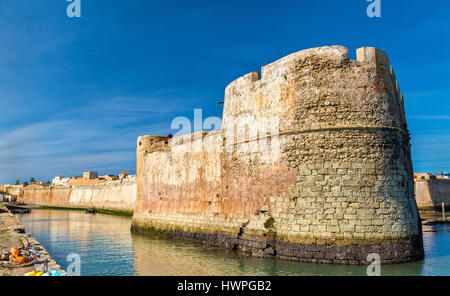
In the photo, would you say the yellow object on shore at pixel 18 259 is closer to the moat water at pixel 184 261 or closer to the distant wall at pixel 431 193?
the moat water at pixel 184 261

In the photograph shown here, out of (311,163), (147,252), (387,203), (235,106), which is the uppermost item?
(235,106)

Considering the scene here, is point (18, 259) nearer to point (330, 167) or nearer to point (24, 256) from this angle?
point (24, 256)

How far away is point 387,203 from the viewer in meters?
9.85

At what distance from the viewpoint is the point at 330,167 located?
A: 1011cm

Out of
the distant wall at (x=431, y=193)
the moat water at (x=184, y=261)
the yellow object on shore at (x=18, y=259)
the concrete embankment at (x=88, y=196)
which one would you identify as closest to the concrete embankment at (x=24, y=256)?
the yellow object on shore at (x=18, y=259)

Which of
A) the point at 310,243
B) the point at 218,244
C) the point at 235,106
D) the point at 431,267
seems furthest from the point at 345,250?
the point at 235,106

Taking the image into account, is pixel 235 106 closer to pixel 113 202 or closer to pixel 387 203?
pixel 387 203

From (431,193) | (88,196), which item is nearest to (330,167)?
(431,193)

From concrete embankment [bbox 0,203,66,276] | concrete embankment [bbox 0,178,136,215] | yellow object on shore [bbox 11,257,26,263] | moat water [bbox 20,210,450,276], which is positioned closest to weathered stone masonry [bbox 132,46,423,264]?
moat water [bbox 20,210,450,276]

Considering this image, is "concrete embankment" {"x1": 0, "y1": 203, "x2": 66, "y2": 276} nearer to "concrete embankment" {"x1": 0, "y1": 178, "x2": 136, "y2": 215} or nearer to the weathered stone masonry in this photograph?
the weathered stone masonry

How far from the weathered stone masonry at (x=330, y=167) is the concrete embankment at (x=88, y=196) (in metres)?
25.9

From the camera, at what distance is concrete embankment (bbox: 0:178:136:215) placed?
125 ft

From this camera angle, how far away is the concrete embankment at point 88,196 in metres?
38.0
